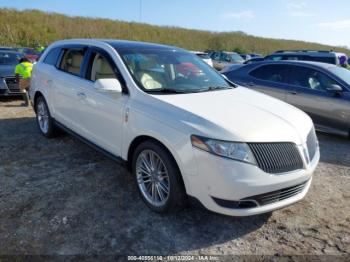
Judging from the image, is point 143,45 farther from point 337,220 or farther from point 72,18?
point 72,18

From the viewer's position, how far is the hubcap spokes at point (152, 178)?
11.0ft

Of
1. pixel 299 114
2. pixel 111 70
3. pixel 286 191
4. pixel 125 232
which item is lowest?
pixel 125 232

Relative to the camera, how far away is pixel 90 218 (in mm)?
3365

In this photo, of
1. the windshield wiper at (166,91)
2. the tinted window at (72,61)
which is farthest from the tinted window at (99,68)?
the windshield wiper at (166,91)

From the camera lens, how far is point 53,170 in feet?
14.7

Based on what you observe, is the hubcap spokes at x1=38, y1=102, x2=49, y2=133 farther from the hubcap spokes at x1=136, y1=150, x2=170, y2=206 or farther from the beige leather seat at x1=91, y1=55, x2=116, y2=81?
the hubcap spokes at x1=136, y1=150, x2=170, y2=206

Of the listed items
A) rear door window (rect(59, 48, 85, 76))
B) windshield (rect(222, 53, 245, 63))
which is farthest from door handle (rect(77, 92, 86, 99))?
windshield (rect(222, 53, 245, 63))

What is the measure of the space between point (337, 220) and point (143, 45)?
126 inches

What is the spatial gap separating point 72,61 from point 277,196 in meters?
3.55

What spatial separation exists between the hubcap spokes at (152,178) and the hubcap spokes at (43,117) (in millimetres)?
2861

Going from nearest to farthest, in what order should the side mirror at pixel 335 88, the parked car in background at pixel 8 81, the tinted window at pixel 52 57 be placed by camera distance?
the tinted window at pixel 52 57
the side mirror at pixel 335 88
the parked car in background at pixel 8 81

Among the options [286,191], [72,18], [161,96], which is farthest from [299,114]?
[72,18]

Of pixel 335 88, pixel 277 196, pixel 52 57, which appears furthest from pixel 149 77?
pixel 335 88

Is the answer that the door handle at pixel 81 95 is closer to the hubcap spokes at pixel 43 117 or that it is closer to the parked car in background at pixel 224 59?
the hubcap spokes at pixel 43 117
